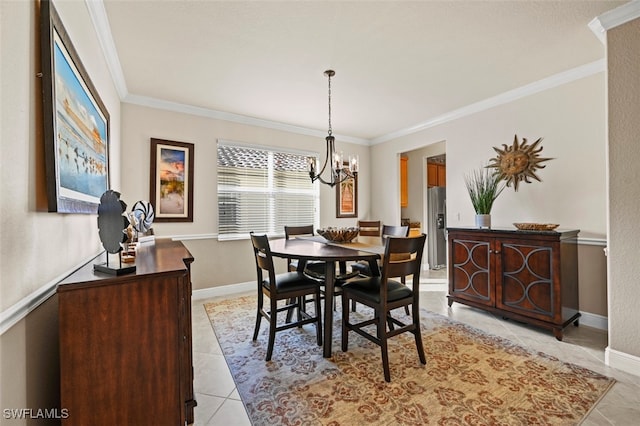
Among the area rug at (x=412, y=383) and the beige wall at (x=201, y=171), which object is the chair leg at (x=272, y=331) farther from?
the beige wall at (x=201, y=171)

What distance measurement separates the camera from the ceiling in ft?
6.40

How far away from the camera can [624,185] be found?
1.98 meters

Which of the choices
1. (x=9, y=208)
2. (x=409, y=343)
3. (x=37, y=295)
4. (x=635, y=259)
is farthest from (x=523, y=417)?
(x=9, y=208)

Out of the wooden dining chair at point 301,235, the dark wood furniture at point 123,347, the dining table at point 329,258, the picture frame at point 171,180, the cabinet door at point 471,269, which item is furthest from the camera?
the picture frame at point 171,180

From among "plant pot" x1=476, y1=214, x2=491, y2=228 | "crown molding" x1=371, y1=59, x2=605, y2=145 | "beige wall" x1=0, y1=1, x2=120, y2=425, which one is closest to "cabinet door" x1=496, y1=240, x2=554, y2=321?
"plant pot" x1=476, y1=214, x2=491, y2=228

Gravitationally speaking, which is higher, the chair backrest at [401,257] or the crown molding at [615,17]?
the crown molding at [615,17]

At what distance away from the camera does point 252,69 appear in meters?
2.71

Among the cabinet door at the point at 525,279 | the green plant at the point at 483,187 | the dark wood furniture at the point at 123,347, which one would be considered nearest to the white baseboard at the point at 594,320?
the cabinet door at the point at 525,279

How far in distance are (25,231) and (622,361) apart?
347 centimetres

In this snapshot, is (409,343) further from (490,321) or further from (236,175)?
(236,175)

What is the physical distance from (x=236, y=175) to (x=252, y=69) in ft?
5.37

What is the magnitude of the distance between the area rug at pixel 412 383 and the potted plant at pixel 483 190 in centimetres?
122

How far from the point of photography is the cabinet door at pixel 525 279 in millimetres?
2516

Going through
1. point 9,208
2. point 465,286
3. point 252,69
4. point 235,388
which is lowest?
point 235,388
